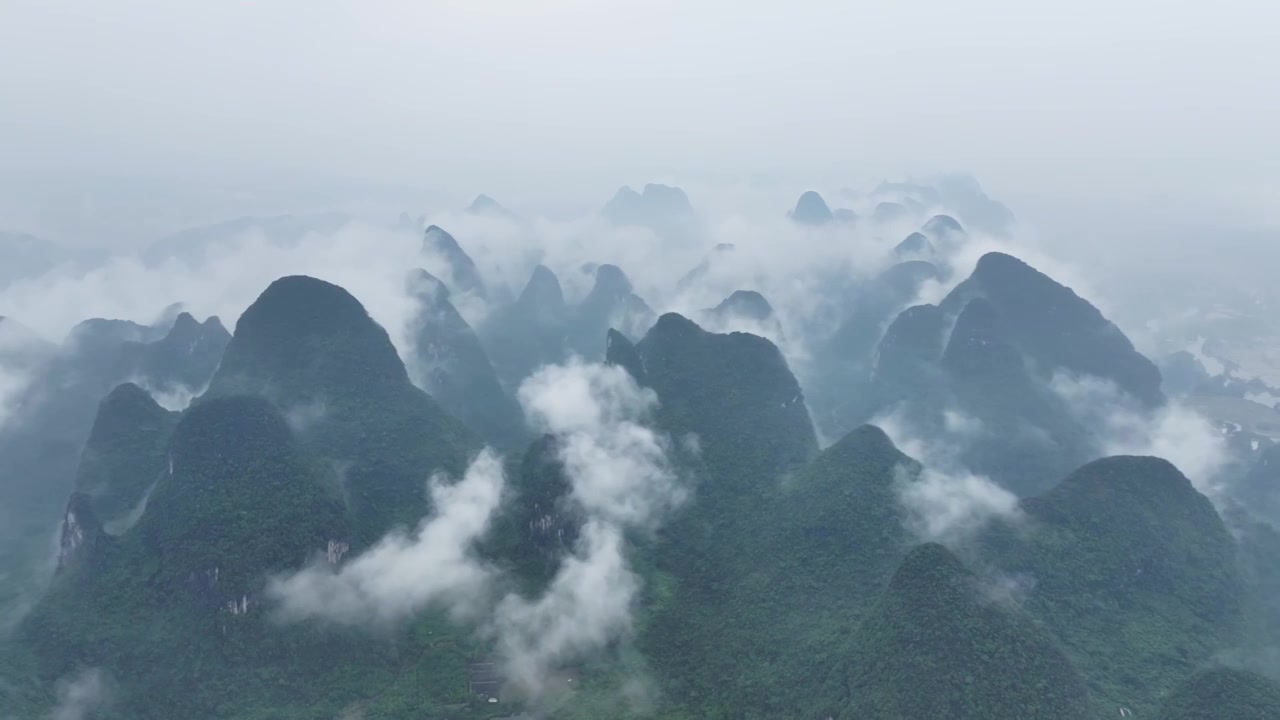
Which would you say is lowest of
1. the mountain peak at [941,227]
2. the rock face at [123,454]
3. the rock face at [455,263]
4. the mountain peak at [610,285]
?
the rock face at [123,454]

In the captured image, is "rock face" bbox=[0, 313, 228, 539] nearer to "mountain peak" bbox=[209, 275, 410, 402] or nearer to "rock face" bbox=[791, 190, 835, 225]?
"mountain peak" bbox=[209, 275, 410, 402]

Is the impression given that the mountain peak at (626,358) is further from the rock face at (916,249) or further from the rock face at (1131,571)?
the rock face at (916,249)

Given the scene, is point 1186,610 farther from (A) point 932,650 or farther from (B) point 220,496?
(B) point 220,496

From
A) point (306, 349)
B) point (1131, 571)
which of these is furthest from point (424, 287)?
point (1131, 571)

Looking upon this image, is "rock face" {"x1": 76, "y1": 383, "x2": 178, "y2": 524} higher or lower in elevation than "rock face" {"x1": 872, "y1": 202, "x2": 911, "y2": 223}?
lower

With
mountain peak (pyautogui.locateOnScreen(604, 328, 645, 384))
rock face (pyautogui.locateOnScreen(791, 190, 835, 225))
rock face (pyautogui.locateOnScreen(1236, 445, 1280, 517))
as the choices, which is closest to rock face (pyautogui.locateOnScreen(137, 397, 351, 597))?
mountain peak (pyautogui.locateOnScreen(604, 328, 645, 384))

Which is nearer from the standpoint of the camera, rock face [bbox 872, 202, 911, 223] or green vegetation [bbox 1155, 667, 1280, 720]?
green vegetation [bbox 1155, 667, 1280, 720]

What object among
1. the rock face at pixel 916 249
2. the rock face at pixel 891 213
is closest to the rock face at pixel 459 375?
the rock face at pixel 916 249
